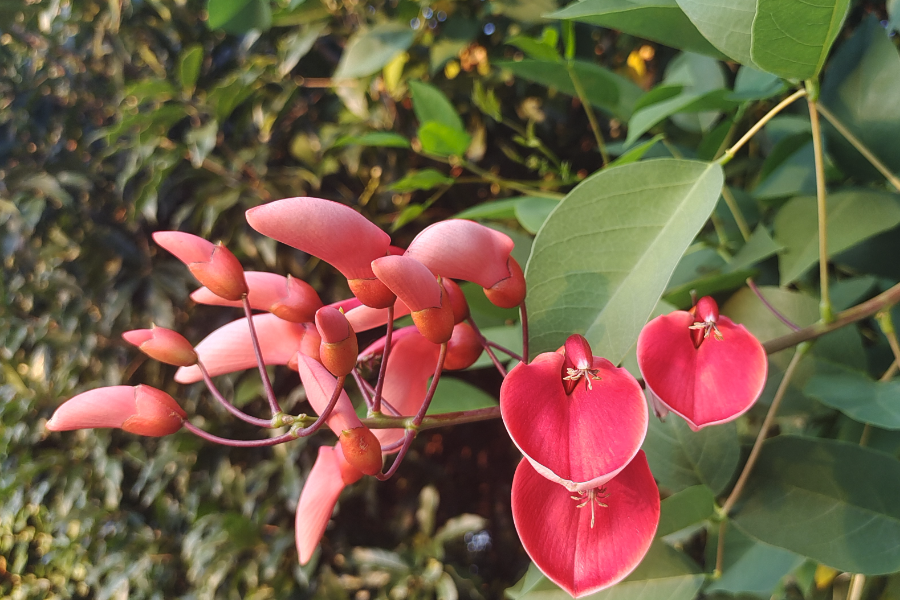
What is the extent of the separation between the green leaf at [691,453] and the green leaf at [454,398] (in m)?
0.10

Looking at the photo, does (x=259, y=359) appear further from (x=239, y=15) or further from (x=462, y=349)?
(x=239, y=15)

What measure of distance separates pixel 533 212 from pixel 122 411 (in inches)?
11.1

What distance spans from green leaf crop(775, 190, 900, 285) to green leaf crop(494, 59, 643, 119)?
0.58ft

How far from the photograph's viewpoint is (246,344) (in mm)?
239

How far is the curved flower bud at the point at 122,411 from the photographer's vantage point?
0.21 metres

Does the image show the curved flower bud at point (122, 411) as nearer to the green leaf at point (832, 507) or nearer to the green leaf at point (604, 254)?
the green leaf at point (604, 254)

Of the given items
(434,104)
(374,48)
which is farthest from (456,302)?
(374,48)

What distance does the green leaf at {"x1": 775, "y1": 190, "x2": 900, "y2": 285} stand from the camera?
13.1 inches

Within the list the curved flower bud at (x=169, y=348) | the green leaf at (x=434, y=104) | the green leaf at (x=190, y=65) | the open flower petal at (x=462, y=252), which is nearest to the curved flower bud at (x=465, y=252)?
the open flower petal at (x=462, y=252)

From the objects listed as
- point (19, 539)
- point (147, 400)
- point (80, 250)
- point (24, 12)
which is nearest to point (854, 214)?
point (147, 400)

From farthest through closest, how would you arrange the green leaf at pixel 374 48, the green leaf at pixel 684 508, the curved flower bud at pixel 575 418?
the green leaf at pixel 374 48 < the green leaf at pixel 684 508 < the curved flower bud at pixel 575 418

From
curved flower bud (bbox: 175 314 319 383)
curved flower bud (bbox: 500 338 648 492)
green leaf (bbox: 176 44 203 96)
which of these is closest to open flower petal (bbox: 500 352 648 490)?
curved flower bud (bbox: 500 338 648 492)

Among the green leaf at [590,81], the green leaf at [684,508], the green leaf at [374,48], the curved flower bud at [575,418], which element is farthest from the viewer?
the green leaf at [374,48]

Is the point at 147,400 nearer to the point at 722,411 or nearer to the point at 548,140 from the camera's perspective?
the point at 722,411
